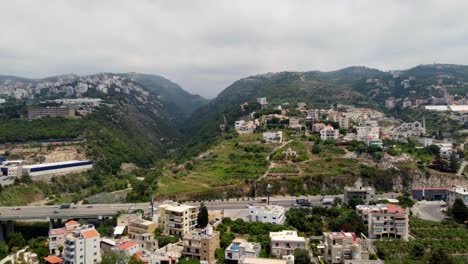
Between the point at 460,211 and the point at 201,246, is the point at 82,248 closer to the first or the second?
the point at 201,246

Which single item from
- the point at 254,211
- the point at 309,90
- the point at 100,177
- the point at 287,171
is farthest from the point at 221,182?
the point at 309,90

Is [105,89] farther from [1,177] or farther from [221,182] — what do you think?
[221,182]

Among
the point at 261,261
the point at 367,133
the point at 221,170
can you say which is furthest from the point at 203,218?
the point at 367,133

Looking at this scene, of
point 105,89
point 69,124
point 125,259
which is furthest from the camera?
point 105,89

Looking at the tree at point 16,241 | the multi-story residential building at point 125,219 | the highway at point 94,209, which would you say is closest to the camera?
the multi-story residential building at point 125,219

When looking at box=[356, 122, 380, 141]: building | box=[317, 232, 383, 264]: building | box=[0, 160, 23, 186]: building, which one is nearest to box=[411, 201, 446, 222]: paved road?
box=[317, 232, 383, 264]: building

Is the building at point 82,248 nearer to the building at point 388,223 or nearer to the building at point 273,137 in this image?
the building at point 388,223

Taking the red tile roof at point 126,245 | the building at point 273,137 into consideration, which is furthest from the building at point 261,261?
the building at point 273,137
